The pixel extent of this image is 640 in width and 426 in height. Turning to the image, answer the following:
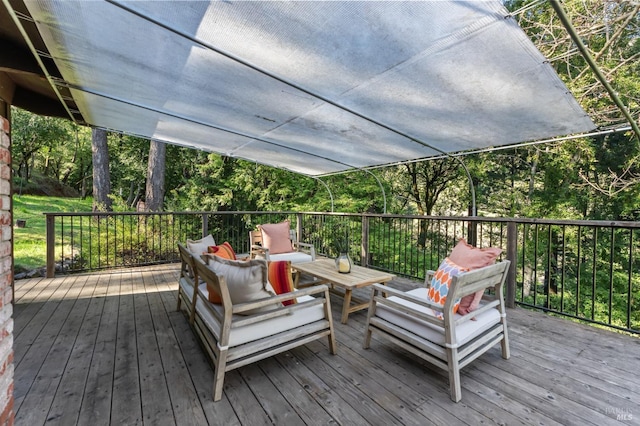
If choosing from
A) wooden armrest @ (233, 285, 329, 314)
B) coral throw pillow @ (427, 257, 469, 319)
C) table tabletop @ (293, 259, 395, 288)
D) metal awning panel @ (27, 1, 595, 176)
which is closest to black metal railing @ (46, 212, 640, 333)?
table tabletop @ (293, 259, 395, 288)

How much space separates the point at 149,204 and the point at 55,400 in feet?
22.8

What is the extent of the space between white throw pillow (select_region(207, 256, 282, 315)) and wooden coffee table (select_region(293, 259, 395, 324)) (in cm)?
106

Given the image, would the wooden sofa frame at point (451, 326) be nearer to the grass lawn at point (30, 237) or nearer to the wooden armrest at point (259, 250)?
the wooden armrest at point (259, 250)

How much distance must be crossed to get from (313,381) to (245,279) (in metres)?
0.83

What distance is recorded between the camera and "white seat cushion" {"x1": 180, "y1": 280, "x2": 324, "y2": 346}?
6.08 feet

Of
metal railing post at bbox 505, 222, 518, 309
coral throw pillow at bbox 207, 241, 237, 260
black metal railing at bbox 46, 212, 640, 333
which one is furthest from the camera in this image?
black metal railing at bbox 46, 212, 640, 333

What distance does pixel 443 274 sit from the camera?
2207 millimetres

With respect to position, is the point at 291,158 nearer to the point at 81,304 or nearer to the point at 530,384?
the point at 81,304

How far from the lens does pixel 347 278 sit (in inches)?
119

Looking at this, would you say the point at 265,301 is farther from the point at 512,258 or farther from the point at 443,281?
the point at 512,258

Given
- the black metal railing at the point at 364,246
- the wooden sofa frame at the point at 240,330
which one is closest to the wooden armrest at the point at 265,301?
the wooden sofa frame at the point at 240,330

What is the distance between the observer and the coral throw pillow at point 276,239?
466cm

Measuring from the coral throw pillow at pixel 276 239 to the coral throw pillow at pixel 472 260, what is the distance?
2877 millimetres

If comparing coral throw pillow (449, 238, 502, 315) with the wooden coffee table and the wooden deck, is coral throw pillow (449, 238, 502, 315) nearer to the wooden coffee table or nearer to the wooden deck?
the wooden deck
